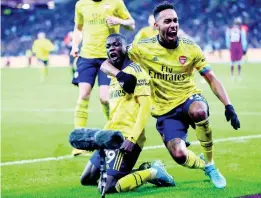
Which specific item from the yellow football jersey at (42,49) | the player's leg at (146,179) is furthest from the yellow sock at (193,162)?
the yellow football jersey at (42,49)

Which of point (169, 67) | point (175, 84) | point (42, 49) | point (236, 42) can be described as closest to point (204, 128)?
point (175, 84)

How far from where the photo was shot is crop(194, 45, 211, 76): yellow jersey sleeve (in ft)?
23.4

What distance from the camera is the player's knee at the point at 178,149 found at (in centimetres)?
692

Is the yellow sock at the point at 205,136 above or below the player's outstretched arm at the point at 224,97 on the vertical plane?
below

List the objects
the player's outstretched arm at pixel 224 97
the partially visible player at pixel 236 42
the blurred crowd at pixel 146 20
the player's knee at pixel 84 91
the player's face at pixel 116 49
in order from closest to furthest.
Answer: the player's outstretched arm at pixel 224 97
the player's face at pixel 116 49
the player's knee at pixel 84 91
the partially visible player at pixel 236 42
the blurred crowd at pixel 146 20

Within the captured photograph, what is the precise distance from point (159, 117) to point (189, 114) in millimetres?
405

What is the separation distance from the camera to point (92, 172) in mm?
7352

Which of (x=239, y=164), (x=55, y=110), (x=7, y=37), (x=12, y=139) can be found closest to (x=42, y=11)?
(x=7, y=37)

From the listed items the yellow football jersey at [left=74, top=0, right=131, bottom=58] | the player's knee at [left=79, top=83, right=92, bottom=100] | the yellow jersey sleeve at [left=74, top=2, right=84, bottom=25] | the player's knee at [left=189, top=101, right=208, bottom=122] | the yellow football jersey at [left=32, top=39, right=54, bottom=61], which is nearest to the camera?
the player's knee at [left=189, top=101, right=208, bottom=122]

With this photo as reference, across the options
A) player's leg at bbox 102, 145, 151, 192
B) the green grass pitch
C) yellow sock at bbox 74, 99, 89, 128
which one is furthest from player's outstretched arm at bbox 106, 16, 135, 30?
player's leg at bbox 102, 145, 151, 192

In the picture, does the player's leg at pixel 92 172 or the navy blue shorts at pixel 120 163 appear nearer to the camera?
the navy blue shorts at pixel 120 163

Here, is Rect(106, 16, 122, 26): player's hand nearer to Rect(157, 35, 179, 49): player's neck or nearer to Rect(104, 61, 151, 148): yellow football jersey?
Rect(104, 61, 151, 148): yellow football jersey

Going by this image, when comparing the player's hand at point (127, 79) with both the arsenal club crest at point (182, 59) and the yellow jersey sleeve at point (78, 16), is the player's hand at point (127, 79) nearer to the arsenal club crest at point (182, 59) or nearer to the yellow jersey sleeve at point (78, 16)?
the arsenal club crest at point (182, 59)

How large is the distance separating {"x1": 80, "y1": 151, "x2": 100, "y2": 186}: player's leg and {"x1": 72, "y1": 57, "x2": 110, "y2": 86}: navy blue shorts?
2.67 metres
